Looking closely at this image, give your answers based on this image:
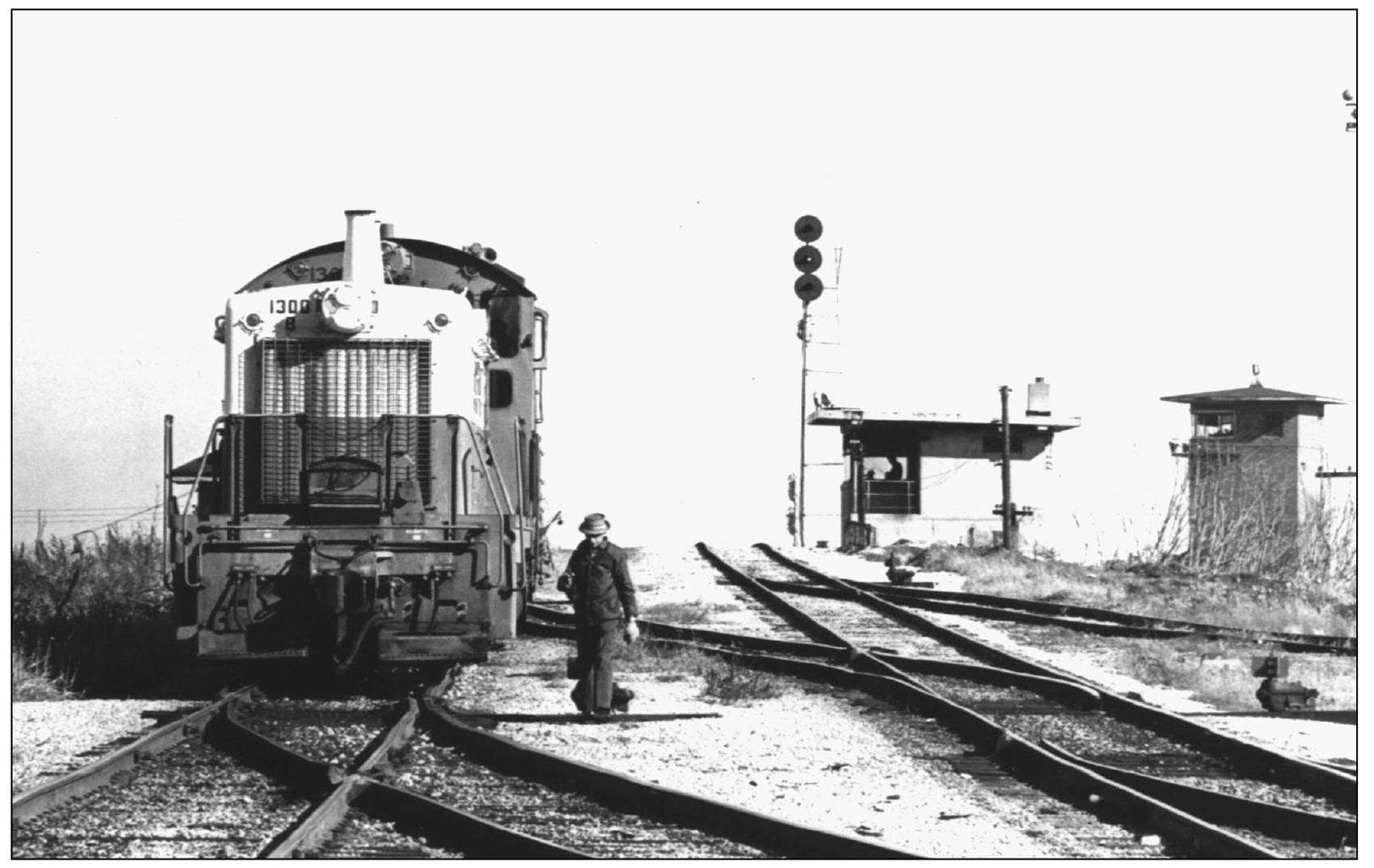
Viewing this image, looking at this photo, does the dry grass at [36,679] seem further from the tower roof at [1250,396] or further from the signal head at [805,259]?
the tower roof at [1250,396]

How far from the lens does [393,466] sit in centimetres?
1255

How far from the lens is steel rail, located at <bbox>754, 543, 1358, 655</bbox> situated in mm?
16734

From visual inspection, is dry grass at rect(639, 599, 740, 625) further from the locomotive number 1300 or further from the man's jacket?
the man's jacket

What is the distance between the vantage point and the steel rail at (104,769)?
7.65m

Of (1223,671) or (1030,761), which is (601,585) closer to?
(1030,761)

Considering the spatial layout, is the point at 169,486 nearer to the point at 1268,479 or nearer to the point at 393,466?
the point at 393,466

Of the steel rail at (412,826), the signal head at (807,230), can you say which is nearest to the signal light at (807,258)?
the signal head at (807,230)

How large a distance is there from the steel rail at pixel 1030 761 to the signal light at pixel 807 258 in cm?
967

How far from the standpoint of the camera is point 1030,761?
362 inches

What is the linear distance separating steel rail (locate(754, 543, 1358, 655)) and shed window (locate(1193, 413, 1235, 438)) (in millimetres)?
27407

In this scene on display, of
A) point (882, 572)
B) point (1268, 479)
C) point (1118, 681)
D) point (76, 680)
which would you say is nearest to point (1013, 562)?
point (882, 572)

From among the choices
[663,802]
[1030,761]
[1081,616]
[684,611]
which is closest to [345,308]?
[663,802]

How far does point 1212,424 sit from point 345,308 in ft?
145

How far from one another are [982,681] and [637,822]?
251 inches
